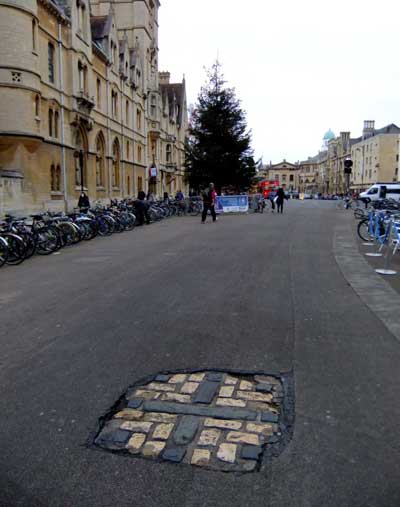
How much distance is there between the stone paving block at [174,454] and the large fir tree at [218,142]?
35.8 meters

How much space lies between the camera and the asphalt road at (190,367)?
2.68 meters

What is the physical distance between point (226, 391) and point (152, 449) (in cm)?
101

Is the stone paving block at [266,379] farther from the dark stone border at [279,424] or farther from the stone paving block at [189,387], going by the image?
the stone paving block at [189,387]

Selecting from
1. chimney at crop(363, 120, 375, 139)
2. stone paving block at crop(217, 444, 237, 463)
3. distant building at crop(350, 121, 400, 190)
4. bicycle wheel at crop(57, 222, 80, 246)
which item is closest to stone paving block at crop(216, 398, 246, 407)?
stone paving block at crop(217, 444, 237, 463)

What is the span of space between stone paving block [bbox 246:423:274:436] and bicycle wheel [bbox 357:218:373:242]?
490 inches

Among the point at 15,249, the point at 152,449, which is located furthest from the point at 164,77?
the point at 152,449

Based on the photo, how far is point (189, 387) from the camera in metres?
3.99

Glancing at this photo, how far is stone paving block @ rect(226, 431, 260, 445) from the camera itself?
314 centimetres

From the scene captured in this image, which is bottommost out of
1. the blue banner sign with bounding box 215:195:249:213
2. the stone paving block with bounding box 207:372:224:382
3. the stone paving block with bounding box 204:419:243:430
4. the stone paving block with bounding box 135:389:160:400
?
the stone paving block with bounding box 135:389:160:400

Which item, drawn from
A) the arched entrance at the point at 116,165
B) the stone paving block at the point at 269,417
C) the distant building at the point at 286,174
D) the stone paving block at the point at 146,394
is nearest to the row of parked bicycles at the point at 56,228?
the stone paving block at the point at 146,394

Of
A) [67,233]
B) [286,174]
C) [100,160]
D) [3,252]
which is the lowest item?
[3,252]

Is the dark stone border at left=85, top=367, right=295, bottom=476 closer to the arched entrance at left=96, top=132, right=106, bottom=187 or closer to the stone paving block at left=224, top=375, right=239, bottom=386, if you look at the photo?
the stone paving block at left=224, top=375, right=239, bottom=386

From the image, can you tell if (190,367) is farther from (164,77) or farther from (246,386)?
(164,77)

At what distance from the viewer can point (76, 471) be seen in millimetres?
2826
